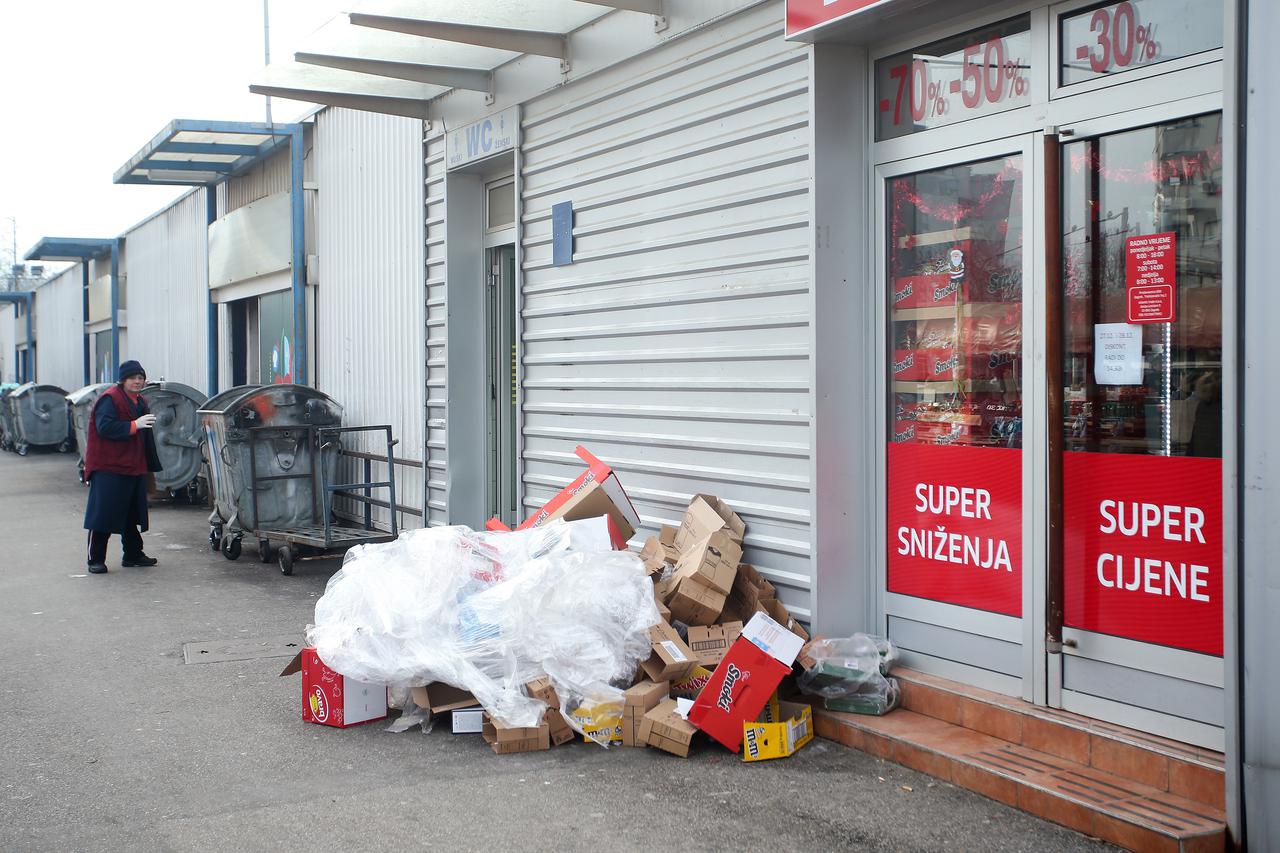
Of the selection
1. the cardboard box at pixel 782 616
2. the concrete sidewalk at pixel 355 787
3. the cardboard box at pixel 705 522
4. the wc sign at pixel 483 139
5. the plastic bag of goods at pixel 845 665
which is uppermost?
the wc sign at pixel 483 139

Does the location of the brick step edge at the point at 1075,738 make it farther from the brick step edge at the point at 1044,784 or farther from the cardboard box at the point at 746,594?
the cardboard box at the point at 746,594

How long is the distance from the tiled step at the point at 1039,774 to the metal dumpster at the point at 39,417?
24554 mm

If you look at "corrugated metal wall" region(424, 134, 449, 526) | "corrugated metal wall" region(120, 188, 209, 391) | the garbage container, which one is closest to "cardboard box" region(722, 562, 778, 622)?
"corrugated metal wall" region(424, 134, 449, 526)

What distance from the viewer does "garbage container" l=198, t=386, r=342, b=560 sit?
10.4 metres

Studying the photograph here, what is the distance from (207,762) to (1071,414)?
3761 mm

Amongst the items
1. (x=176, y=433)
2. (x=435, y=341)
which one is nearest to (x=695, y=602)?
(x=435, y=341)

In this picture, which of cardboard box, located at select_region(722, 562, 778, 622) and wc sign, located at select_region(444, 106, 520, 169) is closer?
cardboard box, located at select_region(722, 562, 778, 622)

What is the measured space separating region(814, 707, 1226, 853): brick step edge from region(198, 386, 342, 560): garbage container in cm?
671

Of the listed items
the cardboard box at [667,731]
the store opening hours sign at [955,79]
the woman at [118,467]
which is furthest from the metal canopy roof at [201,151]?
the cardboard box at [667,731]

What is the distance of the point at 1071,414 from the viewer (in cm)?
456

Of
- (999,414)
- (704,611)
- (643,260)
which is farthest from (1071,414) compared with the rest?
(643,260)

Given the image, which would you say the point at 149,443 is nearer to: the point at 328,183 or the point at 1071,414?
the point at 328,183

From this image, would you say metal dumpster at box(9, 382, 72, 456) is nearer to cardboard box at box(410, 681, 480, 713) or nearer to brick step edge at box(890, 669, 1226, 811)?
cardboard box at box(410, 681, 480, 713)

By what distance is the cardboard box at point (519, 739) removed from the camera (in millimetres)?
5016
